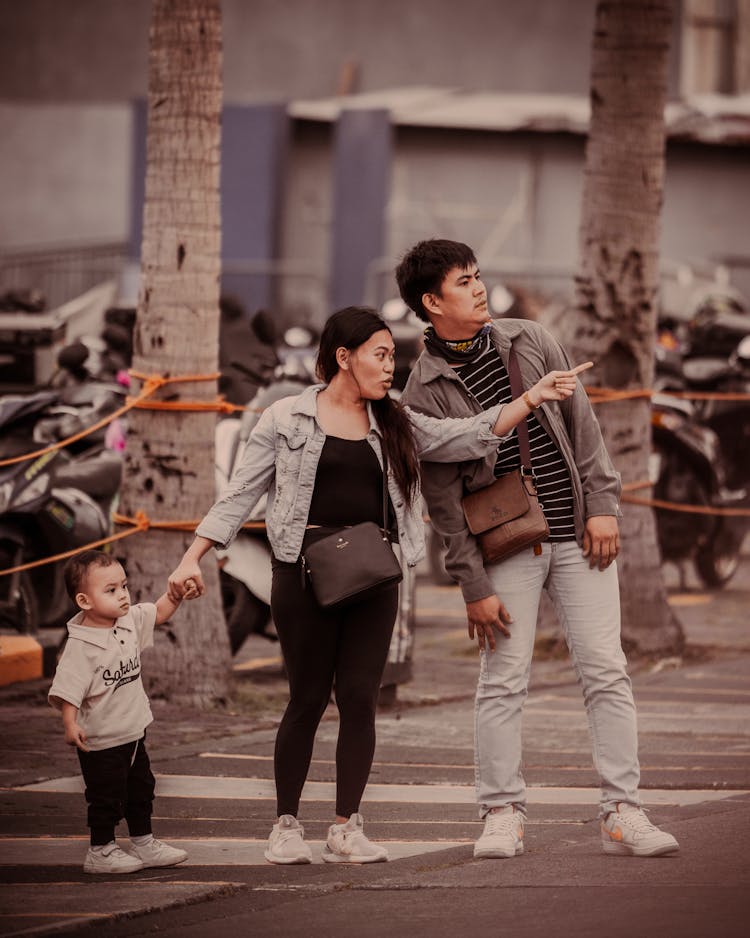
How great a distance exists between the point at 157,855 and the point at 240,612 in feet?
→ 12.5

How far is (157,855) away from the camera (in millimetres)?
6223

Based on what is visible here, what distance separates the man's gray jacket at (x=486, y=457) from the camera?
634 centimetres

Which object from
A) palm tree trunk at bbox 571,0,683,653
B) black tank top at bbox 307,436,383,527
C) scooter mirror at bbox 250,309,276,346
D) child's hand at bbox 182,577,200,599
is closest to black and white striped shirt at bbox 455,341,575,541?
black tank top at bbox 307,436,383,527

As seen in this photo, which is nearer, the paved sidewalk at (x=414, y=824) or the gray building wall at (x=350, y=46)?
the paved sidewalk at (x=414, y=824)

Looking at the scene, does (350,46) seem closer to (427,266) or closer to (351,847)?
(427,266)

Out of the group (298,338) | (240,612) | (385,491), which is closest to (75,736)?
(385,491)

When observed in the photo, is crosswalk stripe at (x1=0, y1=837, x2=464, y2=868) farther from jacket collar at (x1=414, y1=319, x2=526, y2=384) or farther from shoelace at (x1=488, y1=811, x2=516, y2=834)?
jacket collar at (x1=414, y1=319, x2=526, y2=384)

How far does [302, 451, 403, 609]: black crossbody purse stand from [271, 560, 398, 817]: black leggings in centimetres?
11

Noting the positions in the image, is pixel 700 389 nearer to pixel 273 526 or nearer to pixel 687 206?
pixel 273 526

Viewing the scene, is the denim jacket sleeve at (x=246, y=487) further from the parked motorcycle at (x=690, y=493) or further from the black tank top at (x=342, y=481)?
the parked motorcycle at (x=690, y=493)

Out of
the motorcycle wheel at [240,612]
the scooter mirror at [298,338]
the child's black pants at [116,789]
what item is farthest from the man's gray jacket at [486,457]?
the scooter mirror at [298,338]

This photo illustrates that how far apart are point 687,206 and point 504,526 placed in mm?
23156

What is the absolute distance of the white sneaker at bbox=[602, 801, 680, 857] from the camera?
6176 mm

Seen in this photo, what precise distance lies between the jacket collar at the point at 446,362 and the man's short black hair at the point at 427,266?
0.46 ft
